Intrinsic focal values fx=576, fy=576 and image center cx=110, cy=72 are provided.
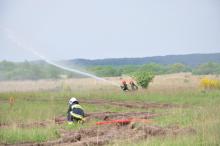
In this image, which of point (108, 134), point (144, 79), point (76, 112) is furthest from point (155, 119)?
point (144, 79)

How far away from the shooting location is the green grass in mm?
12277

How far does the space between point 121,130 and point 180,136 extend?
324cm

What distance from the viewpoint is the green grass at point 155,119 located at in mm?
12277

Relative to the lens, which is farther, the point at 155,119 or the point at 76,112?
the point at 76,112

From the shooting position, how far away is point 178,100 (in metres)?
28.8

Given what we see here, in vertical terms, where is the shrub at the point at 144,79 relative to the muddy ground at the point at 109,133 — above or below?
above

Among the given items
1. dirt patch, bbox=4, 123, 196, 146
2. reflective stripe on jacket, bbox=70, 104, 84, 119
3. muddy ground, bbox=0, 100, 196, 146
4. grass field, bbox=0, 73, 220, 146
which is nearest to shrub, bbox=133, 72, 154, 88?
grass field, bbox=0, 73, 220, 146

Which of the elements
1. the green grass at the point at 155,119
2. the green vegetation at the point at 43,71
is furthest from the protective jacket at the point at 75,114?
the green vegetation at the point at 43,71

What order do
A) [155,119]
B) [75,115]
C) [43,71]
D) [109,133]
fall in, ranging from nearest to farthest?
[109,133] → [155,119] → [75,115] → [43,71]

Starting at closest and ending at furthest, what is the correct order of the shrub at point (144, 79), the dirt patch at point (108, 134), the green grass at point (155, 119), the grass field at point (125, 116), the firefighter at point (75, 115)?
the green grass at point (155, 119) → the grass field at point (125, 116) → the dirt patch at point (108, 134) → the firefighter at point (75, 115) → the shrub at point (144, 79)

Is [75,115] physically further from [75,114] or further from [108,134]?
[108,134]

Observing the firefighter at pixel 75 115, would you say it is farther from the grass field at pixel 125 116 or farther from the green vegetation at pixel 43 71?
the green vegetation at pixel 43 71

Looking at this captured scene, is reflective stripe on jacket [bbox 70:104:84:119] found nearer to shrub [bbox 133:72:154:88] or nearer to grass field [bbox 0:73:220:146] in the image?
grass field [bbox 0:73:220:146]

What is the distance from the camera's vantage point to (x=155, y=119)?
1858 cm
